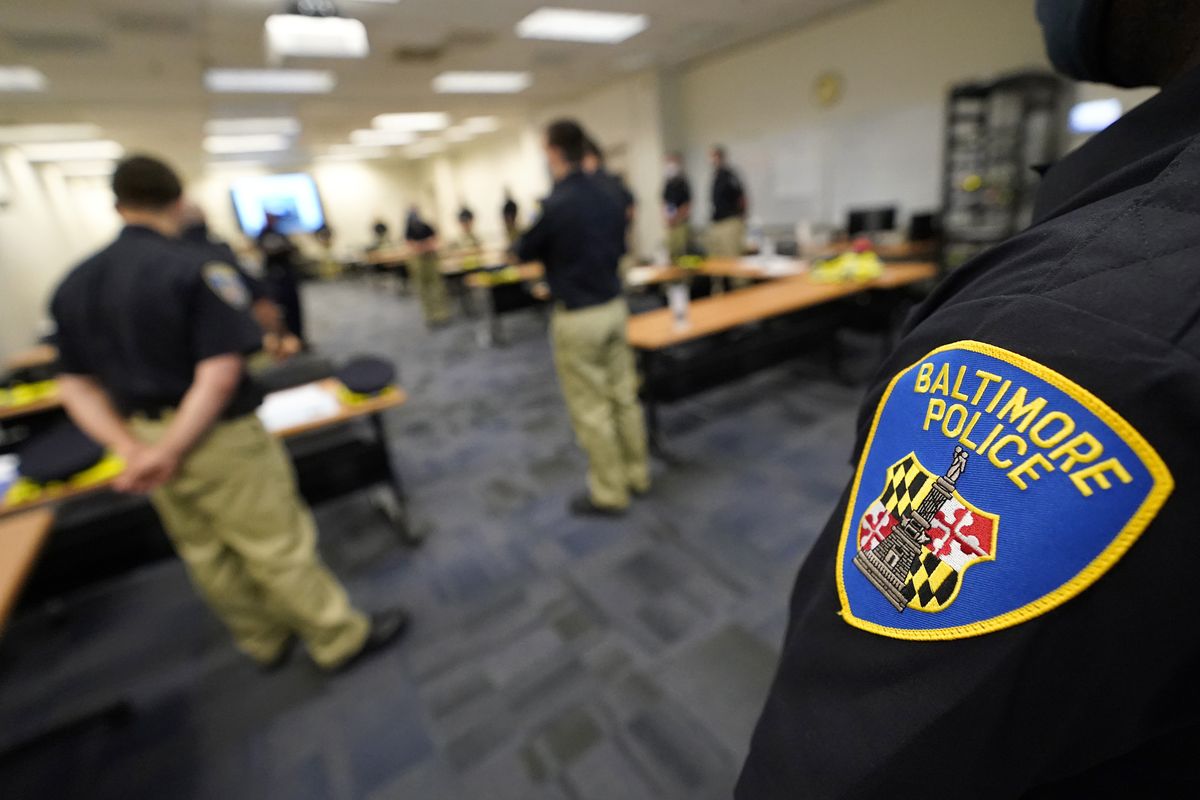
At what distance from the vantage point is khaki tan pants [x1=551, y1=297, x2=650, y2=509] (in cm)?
222

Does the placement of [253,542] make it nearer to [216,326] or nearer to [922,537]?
[216,326]

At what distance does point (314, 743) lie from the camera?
1558 mm

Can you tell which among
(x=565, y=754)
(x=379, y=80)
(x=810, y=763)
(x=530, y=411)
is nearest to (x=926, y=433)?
(x=810, y=763)

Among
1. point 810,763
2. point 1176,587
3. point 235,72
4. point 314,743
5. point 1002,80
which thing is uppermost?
point 235,72

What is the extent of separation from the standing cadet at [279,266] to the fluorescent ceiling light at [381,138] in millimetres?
5647

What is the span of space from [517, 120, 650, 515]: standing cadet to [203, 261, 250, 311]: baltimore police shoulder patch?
99cm

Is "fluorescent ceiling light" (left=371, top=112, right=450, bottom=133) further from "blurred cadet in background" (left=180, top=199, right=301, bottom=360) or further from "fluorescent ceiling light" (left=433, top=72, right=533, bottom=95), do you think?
"blurred cadet in background" (left=180, top=199, right=301, bottom=360)

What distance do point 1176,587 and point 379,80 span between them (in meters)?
7.82

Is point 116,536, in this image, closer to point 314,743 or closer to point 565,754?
point 314,743

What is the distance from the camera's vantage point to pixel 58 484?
5.36ft

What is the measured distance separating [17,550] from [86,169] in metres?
12.9

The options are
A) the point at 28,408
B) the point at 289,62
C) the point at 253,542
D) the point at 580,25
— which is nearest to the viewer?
the point at 253,542

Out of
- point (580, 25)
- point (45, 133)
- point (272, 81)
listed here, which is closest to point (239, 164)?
point (45, 133)

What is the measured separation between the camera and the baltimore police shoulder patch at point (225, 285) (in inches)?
52.5
